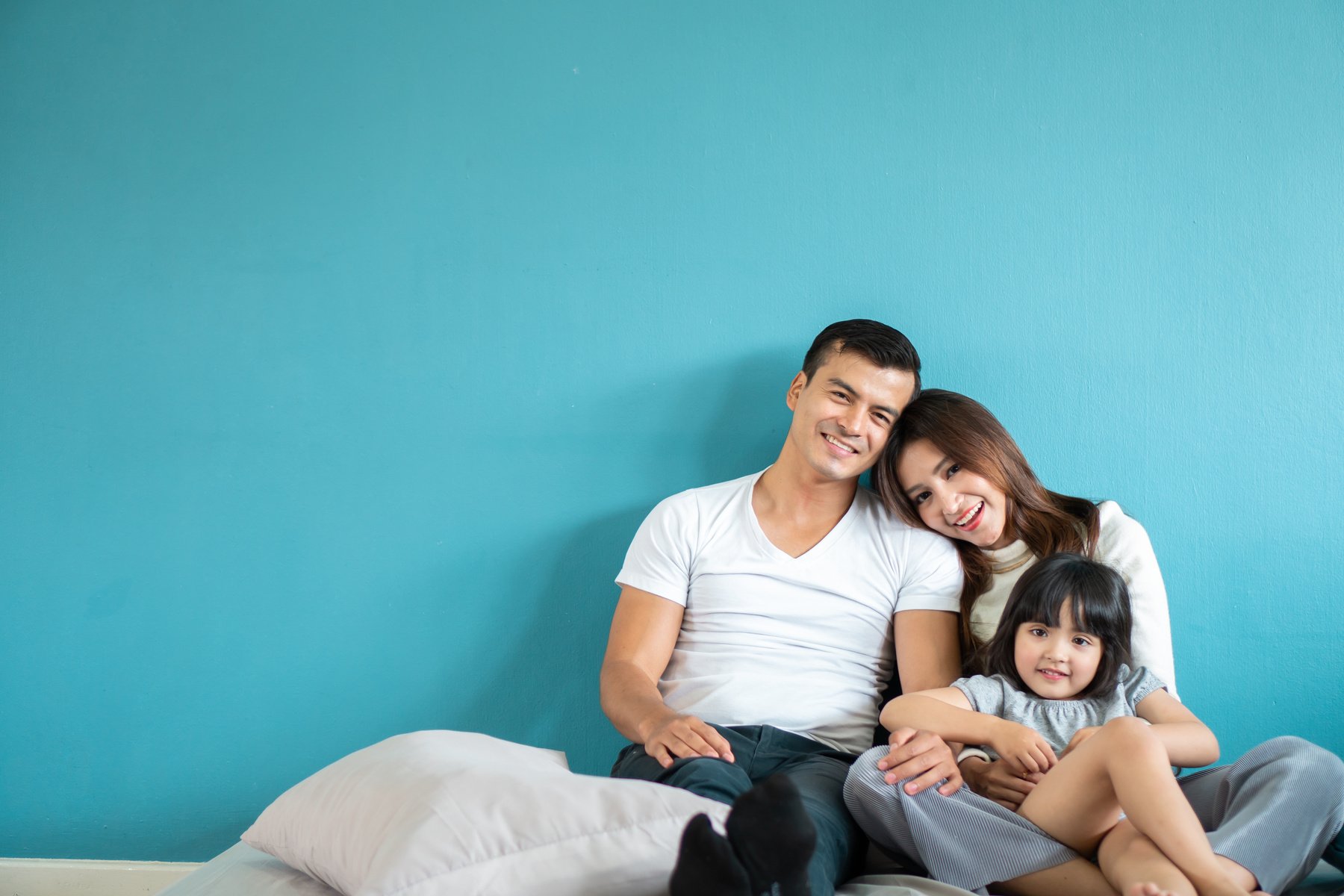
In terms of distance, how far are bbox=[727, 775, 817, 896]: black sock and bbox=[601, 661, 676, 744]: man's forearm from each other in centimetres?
49

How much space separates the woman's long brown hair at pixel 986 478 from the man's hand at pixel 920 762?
303 millimetres

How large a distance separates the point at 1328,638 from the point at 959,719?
0.80 metres

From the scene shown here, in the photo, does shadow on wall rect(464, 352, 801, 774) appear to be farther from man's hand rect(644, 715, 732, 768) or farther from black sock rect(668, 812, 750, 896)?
black sock rect(668, 812, 750, 896)

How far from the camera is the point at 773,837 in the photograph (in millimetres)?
896

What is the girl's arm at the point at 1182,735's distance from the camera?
126 cm

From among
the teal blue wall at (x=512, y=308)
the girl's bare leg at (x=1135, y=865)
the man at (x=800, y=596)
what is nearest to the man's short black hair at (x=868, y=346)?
the man at (x=800, y=596)

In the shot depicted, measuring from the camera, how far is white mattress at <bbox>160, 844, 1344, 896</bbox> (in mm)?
1129

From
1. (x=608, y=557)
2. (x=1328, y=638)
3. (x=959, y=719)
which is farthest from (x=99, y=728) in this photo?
(x=1328, y=638)

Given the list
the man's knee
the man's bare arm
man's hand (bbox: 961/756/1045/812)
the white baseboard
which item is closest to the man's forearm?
the man's bare arm

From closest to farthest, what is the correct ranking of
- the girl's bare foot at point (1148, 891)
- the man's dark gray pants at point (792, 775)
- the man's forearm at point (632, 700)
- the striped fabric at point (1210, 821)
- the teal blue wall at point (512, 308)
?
the girl's bare foot at point (1148, 891) → the striped fabric at point (1210, 821) → the man's dark gray pants at point (792, 775) → the man's forearm at point (632, 700) → the teal blue wall at point (512, 308)

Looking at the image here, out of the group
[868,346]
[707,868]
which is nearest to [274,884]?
[707,868]

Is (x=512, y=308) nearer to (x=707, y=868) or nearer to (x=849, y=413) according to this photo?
(x=849, y=413)

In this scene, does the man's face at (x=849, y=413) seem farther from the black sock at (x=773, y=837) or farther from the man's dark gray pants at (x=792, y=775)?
the black sock at (x=773, y=837)

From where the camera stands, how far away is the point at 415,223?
70.9 inches
